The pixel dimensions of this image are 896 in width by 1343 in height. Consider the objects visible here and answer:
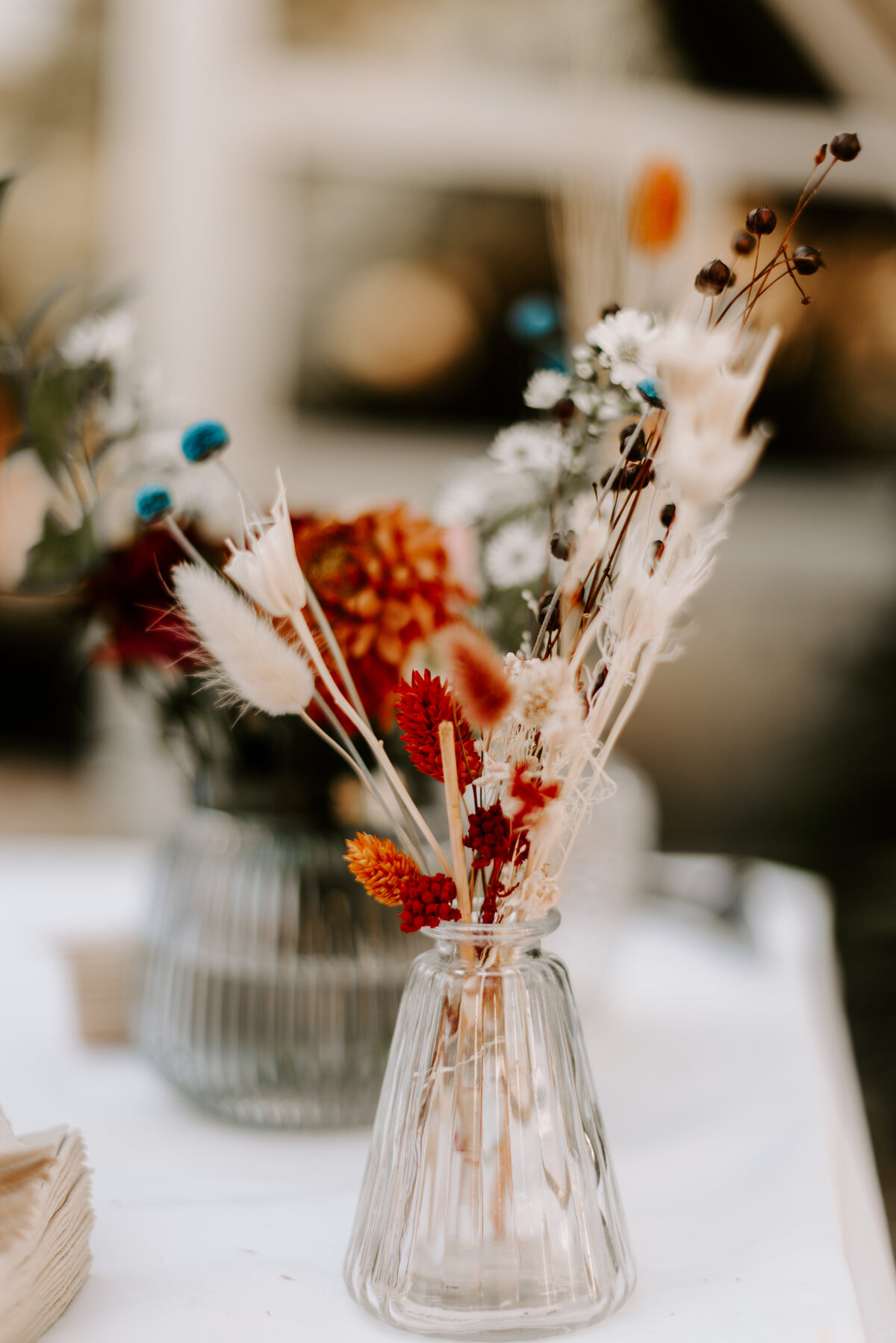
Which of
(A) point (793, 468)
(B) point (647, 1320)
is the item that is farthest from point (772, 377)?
(B) point (647, 1320)

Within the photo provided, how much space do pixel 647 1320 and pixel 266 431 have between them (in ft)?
6.70

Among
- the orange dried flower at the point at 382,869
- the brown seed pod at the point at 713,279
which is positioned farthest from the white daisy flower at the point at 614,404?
the orange dried flower at the point at 382,869

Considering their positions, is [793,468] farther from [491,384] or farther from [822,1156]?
[822,1156]

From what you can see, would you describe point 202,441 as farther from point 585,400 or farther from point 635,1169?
point 635,1169

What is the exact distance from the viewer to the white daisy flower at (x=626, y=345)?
0.41 metres

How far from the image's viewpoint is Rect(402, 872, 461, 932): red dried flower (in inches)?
15.1

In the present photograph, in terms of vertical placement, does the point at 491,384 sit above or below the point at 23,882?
above

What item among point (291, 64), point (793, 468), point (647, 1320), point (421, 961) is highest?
point (291, 64)

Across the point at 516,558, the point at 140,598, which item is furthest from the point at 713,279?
the point at 140,598

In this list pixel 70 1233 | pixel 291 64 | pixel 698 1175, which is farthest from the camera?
pixel 291 64

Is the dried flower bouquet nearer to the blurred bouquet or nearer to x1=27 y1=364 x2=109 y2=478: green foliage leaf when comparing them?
the blurred bouquet

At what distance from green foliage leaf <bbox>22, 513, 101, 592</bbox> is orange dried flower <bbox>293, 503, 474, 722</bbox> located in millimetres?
125

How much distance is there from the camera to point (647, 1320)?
0.41 m

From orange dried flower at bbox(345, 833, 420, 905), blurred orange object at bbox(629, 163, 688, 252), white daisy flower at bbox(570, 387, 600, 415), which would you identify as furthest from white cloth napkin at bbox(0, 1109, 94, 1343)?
blurred orange object at bbox(629, 163, 688, 252)
